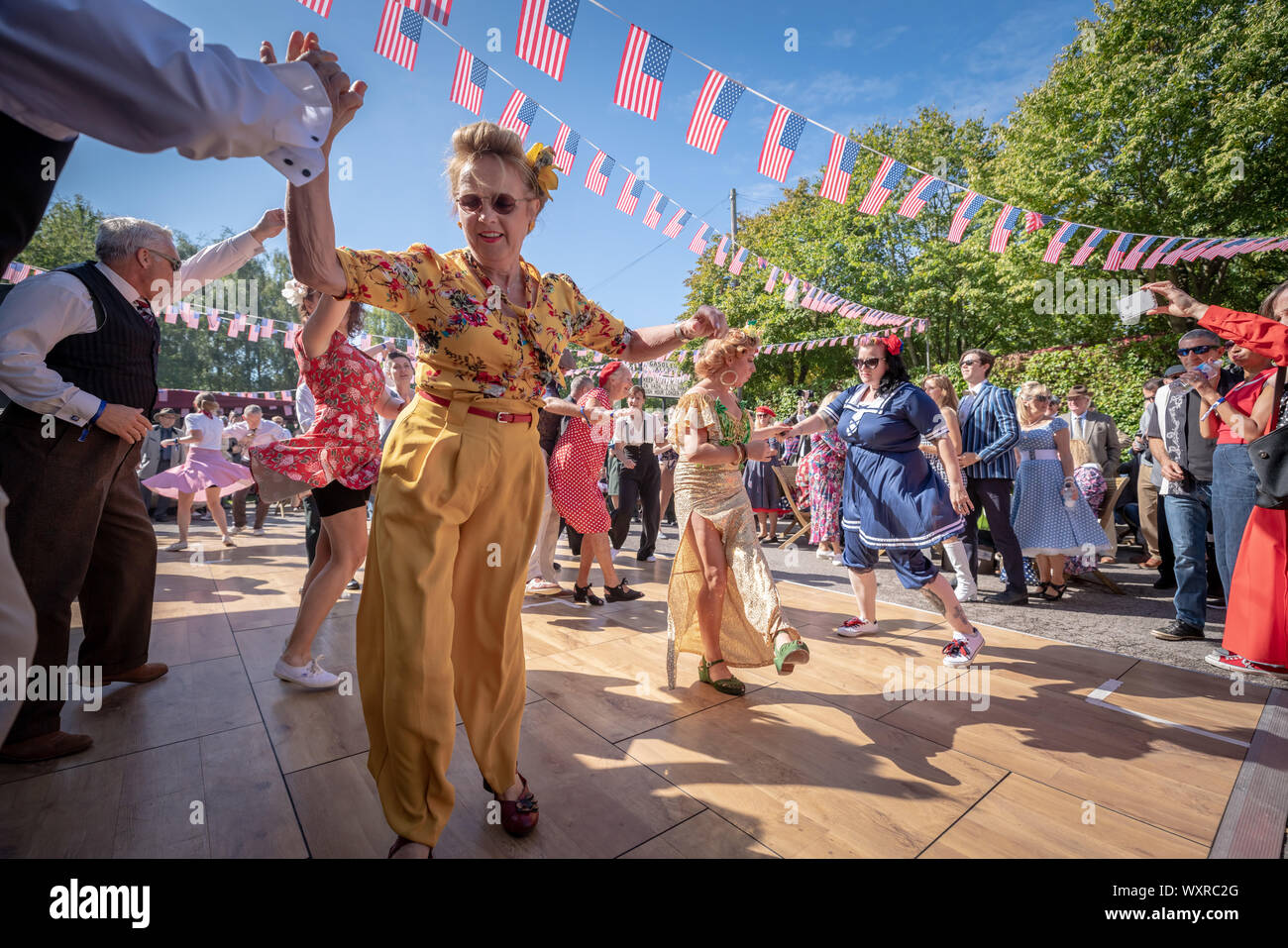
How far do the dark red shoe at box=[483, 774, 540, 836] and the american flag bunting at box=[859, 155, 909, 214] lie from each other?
23.1 feet

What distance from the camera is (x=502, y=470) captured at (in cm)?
165

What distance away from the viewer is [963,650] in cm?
325

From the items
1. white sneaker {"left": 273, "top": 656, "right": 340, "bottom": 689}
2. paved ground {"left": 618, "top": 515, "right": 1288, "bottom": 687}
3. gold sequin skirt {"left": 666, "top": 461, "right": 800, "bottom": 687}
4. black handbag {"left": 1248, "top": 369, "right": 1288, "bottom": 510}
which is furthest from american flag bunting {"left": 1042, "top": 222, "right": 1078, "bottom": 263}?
white sneaker {"left": 273, "top": 656, "right": 340, "bottom": 689}

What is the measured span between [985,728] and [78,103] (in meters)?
3.36

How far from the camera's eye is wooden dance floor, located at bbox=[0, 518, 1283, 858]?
1.74 metres

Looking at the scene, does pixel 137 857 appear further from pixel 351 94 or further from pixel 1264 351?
pixel 1264 351

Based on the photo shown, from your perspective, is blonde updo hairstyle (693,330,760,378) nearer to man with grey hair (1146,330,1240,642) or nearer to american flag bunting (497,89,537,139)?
man with grey hair (1146,330,1240,642)

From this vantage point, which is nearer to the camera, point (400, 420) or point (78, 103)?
point (78, 103)

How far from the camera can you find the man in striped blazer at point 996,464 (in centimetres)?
482

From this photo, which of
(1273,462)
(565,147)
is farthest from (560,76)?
(1273,462)

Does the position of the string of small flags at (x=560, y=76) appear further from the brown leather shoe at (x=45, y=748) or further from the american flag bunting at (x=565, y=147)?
the brown leather shoe at (x=45, y=748)

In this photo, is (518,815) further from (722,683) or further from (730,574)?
(730,574)
